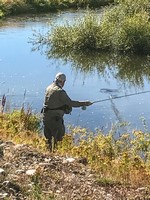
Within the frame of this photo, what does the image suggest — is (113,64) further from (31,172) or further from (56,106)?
(31,172)

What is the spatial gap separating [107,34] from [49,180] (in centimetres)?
2117

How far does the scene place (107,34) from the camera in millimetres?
27516

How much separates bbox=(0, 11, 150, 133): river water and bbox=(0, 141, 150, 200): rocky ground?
6087 millimetres

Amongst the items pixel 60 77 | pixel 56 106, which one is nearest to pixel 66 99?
pixel 56 106

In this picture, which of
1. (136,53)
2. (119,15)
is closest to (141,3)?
(119,15)

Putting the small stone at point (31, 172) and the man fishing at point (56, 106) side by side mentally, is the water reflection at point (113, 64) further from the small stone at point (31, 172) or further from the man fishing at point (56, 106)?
the small stone at point (31, 172)

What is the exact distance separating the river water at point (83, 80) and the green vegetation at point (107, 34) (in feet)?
2.31

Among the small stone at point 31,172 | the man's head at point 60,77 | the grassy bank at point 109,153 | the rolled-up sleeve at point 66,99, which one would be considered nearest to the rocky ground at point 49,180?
the small stone at point 31,172

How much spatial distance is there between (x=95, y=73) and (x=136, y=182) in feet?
54.3

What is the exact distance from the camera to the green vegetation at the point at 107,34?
88.6 ft

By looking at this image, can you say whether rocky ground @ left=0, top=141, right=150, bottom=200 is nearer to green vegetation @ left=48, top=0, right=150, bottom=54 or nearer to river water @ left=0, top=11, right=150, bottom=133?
river water @ left=0, top=11, right=150, bottom=133

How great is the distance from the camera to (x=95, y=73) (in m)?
24.1

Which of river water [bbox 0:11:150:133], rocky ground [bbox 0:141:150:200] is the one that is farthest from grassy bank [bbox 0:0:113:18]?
rocky ground [bbox 0:141:150:200]

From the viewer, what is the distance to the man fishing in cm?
1034
